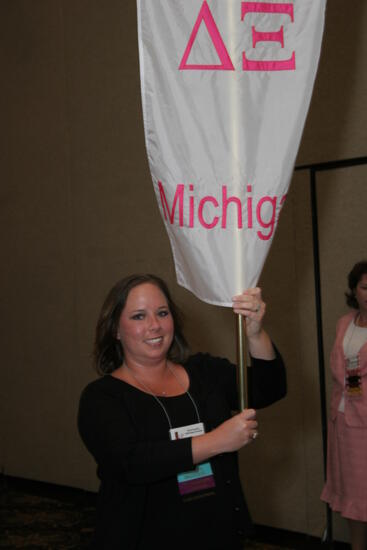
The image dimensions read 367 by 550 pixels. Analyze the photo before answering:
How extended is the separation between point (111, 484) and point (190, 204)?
0.83 metres

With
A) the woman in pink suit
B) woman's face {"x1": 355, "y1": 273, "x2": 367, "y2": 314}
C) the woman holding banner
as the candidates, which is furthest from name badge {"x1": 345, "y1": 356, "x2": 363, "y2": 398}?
the woman holding banner

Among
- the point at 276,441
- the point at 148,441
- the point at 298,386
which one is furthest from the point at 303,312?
the point at 148,441

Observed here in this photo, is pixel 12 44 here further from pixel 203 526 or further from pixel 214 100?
pixel 203 526

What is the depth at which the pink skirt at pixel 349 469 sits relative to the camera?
3.25 meters

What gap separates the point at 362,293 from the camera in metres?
3.44

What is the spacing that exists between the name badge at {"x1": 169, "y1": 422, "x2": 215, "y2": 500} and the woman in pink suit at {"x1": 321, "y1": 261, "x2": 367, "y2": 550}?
5.02 feet

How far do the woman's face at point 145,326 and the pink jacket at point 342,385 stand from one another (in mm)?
1506

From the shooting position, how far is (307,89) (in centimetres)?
176

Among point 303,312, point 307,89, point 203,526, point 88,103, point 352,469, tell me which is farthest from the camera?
→ point 88,103

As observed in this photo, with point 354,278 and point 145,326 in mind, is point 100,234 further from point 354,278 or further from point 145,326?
point 145,326

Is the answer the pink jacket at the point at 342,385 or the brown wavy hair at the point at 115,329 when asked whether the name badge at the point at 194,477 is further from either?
the pink jacket at the point at 342,385

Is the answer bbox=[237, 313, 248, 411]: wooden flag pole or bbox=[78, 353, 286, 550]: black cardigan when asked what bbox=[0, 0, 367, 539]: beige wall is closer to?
bbox=[78, 353, 286, 550]: black cardigan

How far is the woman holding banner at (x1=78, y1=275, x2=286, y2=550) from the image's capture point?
5.82 feet

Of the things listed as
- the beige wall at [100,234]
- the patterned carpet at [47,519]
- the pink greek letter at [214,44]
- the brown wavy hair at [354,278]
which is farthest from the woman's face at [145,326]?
the patterned carpet at [47,519]
